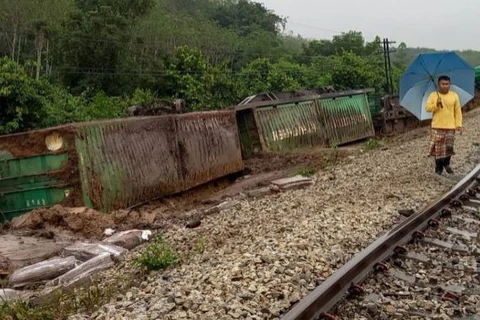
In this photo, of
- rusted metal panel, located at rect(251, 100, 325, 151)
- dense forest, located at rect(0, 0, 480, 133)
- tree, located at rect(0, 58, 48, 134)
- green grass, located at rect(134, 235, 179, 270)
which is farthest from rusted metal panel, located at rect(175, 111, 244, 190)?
dense forest, located at rect(0, 0, 480, 133)

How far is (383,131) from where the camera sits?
85.3 ft

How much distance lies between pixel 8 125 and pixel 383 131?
16219mm

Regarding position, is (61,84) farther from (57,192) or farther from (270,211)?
(270,211)

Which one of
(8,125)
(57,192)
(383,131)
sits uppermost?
(8,125)

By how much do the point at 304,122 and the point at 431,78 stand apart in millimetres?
9727

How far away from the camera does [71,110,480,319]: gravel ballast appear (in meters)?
4.06

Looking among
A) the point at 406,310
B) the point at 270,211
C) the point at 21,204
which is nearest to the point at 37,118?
the point at 21,204

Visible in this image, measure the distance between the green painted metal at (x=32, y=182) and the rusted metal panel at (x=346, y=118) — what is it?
12.2 meters

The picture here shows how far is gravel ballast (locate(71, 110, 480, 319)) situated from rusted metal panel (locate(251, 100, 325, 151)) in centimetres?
724

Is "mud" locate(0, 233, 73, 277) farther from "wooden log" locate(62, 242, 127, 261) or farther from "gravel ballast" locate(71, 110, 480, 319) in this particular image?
"gravel ballast" locate(71, 110, 480, 319)

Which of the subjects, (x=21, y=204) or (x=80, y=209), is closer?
(x=80, y=209)

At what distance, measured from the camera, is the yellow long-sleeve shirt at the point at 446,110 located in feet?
30.0

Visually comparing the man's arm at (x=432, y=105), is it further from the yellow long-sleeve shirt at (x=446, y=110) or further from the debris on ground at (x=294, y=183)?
the debris on ground at (x=294, y=183)

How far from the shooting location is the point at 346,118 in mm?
22438
